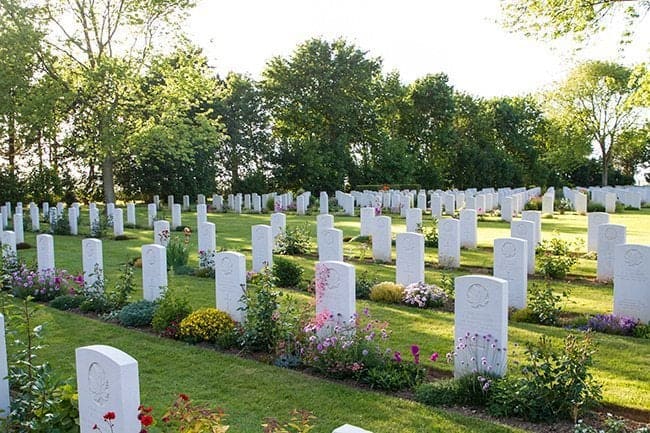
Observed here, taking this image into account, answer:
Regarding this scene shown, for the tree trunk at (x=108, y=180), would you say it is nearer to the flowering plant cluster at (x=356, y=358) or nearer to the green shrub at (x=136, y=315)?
the green shrub at (x=136, y=315)

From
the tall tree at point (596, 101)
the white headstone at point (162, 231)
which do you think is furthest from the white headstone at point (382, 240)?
the tall tree at point (596, 101)

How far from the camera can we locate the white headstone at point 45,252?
11984 mm

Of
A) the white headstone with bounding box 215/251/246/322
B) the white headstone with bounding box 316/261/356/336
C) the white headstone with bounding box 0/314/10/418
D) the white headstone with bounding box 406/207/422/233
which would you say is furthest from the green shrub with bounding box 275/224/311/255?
the white headstone with bounding box 0/314/10/418

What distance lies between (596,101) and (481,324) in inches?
1946

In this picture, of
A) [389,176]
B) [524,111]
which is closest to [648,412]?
[389,176]

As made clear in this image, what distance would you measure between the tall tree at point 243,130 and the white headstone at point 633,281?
34098 millimetres

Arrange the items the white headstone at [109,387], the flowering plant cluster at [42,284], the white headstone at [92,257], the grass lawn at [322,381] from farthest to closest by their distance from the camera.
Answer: the flowering plant cluster at [42,284] → the white headstone at [92,257] → the grass lawn at [322,381] → the white headstone at [109,387]

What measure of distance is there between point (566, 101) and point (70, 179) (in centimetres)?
3848

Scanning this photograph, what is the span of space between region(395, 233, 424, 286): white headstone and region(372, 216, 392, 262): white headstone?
3328 millimetres

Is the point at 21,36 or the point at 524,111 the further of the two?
the point at 524,111

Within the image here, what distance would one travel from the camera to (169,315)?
891 centimetres

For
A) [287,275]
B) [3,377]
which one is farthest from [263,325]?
[287,275]

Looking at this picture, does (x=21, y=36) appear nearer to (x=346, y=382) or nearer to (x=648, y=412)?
(x=346, y=382)

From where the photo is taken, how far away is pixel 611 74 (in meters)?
49.4
